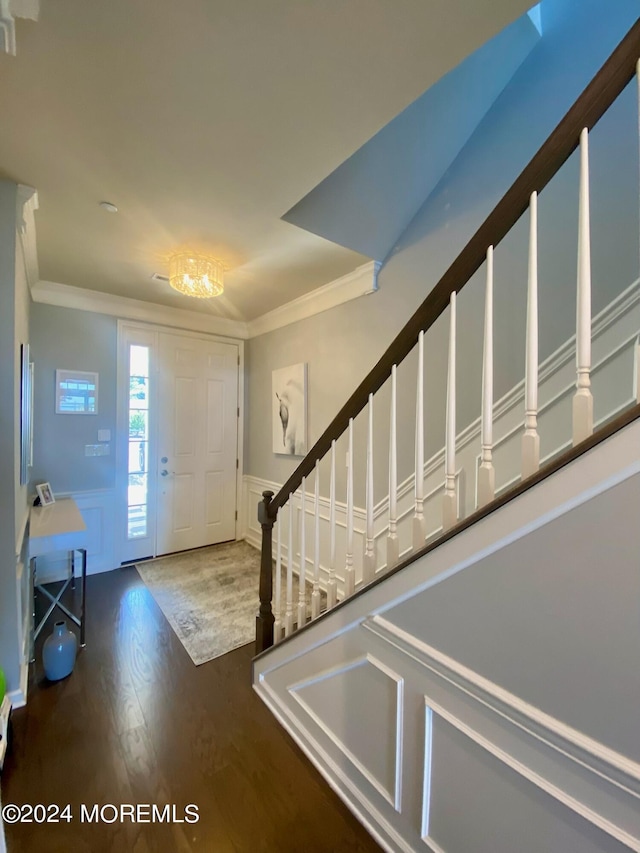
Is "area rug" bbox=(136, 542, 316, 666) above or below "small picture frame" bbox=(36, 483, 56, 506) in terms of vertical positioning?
below

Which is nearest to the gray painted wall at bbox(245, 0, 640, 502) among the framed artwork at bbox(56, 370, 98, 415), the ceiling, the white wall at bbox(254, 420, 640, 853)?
the ceiling

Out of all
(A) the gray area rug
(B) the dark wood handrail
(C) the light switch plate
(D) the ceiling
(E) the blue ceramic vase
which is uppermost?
(D) the ceiling

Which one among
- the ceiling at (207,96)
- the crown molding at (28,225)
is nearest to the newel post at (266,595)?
the ceiling at (207,96)

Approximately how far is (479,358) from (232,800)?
7.55ft

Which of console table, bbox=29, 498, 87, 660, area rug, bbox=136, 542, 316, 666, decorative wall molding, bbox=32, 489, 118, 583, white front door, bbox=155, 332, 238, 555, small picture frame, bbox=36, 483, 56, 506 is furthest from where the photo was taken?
white front door, bbox=155, 332, 238, 555

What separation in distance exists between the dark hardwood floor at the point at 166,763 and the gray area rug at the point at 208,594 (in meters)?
0.18

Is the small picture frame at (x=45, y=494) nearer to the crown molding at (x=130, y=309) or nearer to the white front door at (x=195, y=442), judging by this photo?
the white front door at (x=195, y=442)

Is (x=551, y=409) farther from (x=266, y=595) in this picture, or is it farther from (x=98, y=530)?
(x=98, y=530)

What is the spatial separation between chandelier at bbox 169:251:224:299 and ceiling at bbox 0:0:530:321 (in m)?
0.27

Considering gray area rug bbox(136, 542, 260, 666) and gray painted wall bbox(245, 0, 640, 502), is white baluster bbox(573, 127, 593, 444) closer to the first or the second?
gray painted wall bbox(245, 0, 640, 502)

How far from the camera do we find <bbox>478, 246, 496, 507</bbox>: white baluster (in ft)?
2.94

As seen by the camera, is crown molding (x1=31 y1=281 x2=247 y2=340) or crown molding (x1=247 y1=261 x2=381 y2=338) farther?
crown molding (x1=31 y1=281 x2=247 y2=340)

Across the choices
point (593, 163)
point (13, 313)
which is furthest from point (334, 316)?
point (13, 313)

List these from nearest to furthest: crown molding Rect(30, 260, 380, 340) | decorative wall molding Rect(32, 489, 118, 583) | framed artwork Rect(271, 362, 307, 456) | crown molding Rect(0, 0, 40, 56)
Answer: crown molding Rect(0, 0, 40, 56), crown molding Rect(30, 260, 380, 340), decorative wall molding Rect(32, 489, 118, 583), framed artwork Rect(271, 362, 307, 456)
